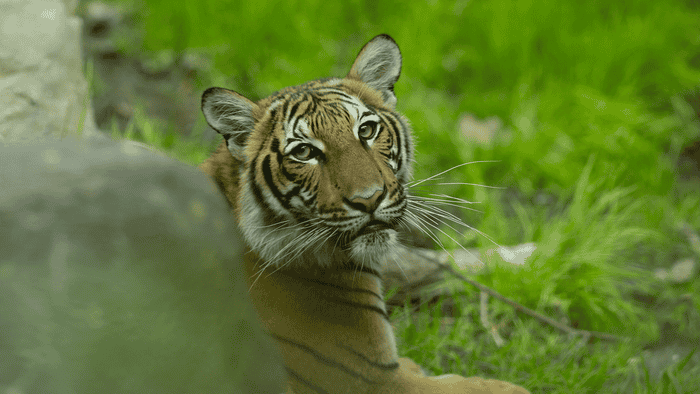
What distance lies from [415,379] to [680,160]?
3.46 m

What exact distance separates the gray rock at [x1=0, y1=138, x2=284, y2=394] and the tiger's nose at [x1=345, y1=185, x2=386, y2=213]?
1.41 feet

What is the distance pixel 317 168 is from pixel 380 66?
0.52 meters

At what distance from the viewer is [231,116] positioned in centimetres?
152

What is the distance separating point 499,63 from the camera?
395 cm

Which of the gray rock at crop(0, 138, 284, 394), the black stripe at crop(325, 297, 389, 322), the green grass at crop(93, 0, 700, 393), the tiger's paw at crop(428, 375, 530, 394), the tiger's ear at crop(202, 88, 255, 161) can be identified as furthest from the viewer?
the green grass at crop(93, 0, 700, 393)

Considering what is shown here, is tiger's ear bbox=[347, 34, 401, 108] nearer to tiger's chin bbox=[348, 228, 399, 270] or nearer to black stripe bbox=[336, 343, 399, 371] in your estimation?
tiger's chin bbox=[348, 228, 399, 270]

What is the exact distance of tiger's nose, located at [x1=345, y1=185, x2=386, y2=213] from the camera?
1.36 metres

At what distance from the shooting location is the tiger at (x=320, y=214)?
143 cm

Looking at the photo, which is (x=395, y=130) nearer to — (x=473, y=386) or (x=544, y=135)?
(x=473, y=386)

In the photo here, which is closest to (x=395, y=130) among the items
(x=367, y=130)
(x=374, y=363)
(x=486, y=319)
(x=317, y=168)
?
(x=367, y=130)

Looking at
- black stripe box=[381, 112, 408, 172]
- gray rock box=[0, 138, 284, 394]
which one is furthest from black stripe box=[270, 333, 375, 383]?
black stripe box=[381, 112, 408, 172]

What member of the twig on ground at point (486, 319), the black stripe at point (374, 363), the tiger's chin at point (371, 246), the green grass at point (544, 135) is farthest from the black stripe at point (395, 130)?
the twig on ground at point (486, 319)

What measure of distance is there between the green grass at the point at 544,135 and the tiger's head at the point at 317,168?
1164 millimetres

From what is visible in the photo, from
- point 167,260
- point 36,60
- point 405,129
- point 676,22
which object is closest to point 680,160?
point 676,22
